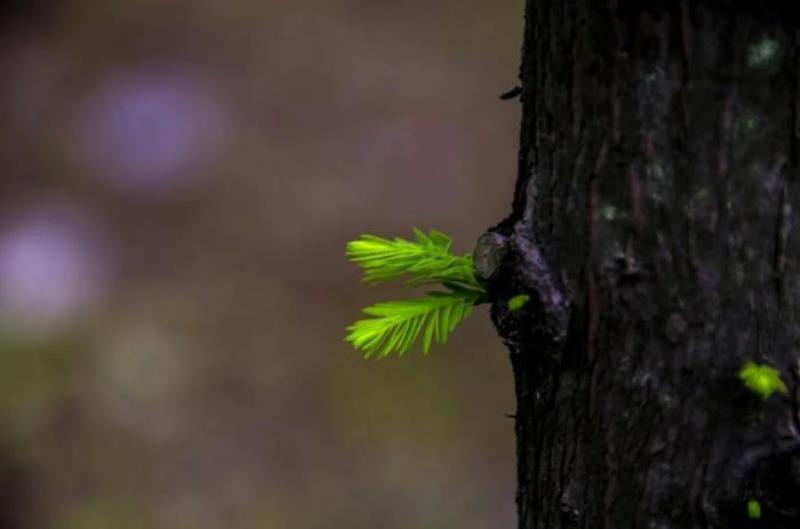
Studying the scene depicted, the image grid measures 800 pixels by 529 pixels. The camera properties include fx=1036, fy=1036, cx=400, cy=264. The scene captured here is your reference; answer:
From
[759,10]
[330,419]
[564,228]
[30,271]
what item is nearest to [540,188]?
[564,228]

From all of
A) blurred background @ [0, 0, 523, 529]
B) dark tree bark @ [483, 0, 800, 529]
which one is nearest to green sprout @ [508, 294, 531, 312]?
dark tree bark @ [483, 0, 800, 529]

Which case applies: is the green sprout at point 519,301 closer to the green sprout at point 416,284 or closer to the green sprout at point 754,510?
the green sprout at point 416,284

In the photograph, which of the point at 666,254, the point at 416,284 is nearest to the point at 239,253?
the point at 416,284

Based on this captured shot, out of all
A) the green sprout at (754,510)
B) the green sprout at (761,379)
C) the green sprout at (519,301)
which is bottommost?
the green sprout at (754,510)

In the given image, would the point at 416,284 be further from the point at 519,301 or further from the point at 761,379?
the point at 761,379

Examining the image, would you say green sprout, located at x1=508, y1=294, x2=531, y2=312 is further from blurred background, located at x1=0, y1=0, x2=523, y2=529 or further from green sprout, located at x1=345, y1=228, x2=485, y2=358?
blurred background, located at x1=0, y1=0, x2=523, y2=529

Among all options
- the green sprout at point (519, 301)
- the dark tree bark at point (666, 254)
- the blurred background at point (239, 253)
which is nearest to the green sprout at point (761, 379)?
the dark tree bark at point (666, 254)
